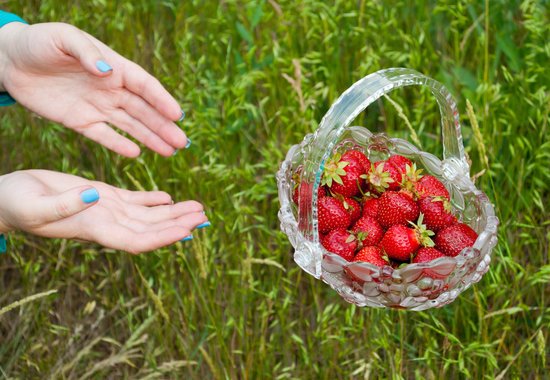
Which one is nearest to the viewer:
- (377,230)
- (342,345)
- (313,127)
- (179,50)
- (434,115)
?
(377,230)

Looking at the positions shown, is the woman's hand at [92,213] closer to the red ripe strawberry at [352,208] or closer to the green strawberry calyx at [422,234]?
the red ripe strawberry at [352,208]

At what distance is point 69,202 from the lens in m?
1.39

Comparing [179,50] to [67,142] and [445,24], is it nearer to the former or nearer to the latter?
[67,142]

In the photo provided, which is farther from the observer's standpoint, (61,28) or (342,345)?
(342,345)

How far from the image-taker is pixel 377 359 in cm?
172

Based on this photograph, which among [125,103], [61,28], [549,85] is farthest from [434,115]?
[61,28]

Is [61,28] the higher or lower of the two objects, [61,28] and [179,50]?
the higher

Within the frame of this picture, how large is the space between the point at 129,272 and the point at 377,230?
875 mm

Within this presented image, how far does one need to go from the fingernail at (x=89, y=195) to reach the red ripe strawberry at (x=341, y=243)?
39cm

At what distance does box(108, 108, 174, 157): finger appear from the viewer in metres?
1.77

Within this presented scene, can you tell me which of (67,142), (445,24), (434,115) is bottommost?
(67,142)

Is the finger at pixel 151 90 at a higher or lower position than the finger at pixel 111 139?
higher

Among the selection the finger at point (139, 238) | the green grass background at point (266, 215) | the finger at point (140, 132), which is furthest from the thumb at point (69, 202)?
the finger at point (140, 132)

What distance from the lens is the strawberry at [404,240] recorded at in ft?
4.61
